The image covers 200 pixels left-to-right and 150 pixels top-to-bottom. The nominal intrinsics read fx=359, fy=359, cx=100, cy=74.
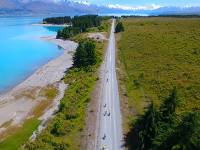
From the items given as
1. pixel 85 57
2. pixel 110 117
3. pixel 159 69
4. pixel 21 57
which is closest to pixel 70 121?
pixel 110 117

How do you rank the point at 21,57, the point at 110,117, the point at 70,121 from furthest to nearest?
the point at 21,57, the point at 70,121, the point at 110,117

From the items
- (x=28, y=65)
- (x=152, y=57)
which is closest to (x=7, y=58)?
(x=28, y=65)

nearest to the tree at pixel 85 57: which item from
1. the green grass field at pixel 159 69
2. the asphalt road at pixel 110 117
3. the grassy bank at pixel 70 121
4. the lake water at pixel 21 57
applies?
Result: the green grass field at pixel 159 69

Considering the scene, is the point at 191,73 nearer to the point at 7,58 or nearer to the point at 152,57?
the point at 152,57

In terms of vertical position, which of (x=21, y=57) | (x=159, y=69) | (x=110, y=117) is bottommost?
(x=21, y=57)

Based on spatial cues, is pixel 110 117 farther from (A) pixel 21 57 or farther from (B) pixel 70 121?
(A) pixel 21 57

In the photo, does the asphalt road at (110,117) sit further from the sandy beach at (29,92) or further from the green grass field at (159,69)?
the sandy beach at (29,92)
